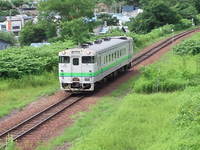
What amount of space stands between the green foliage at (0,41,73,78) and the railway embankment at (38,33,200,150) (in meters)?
5.36

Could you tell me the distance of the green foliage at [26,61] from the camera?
958 inches

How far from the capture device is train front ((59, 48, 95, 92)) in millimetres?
21297

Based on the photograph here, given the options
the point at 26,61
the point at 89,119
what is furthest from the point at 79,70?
the point at 89,119

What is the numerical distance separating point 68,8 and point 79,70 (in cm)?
3391

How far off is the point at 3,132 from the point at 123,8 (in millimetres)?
104804

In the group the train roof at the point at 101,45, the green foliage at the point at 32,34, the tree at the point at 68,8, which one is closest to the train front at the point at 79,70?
the train roof at the point at 101,45

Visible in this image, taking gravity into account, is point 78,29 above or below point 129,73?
above

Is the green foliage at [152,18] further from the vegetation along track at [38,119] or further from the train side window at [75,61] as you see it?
the vegetation along track at [38,119]

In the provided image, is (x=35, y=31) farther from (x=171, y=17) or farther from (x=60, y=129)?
(x=60, y=129)

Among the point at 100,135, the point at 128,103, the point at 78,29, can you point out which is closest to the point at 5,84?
the point at 128,103

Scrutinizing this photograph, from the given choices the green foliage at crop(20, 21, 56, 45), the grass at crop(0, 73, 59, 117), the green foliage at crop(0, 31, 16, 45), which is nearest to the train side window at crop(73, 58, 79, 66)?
the grass at crop(0, 73, 59, 117)

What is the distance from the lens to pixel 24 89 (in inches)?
905

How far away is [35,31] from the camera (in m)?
68.6

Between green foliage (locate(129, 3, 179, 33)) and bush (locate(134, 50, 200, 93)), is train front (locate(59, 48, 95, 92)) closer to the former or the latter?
bush (locate(134, 50, 200, 93))
